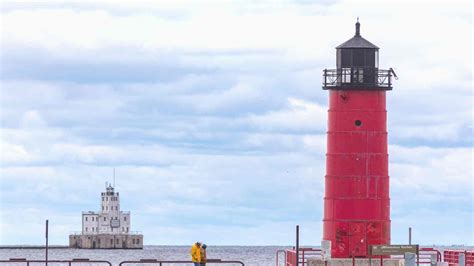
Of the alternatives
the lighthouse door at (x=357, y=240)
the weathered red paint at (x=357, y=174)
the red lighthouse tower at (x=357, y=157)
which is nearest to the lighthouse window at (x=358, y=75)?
the red lighthouse tower at (x=357, y=157)

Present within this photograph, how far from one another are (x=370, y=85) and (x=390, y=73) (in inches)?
32.4

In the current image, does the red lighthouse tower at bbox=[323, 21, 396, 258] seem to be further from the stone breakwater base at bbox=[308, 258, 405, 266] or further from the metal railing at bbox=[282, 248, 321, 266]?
the metal railing at bbox=[282, 248, 321, 266]

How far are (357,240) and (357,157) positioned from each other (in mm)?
2916

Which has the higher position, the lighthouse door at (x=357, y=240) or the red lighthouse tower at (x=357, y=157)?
the red lighthouse tower at (x=357, y=157)

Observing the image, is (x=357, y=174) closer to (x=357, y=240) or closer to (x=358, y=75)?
(x=357, y=240)

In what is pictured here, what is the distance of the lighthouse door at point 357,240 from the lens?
53.6 m

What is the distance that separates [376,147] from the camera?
53625mm

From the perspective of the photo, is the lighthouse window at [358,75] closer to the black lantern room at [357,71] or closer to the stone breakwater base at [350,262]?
the black lantern room at [357,71]

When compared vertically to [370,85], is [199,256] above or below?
below

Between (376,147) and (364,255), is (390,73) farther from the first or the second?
(364,255)

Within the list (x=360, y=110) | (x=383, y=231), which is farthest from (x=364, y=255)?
(x=360, y=110)

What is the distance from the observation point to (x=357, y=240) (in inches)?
2114

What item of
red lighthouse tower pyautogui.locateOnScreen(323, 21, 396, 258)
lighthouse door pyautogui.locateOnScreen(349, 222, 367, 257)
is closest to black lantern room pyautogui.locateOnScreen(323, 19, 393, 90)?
red lighthouse tower pyautogui.locateOnScreen(323, 21, 396, 258)

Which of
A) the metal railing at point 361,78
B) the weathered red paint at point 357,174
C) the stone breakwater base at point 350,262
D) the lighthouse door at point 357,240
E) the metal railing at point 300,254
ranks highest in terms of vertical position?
the metal railing at point 361,78
